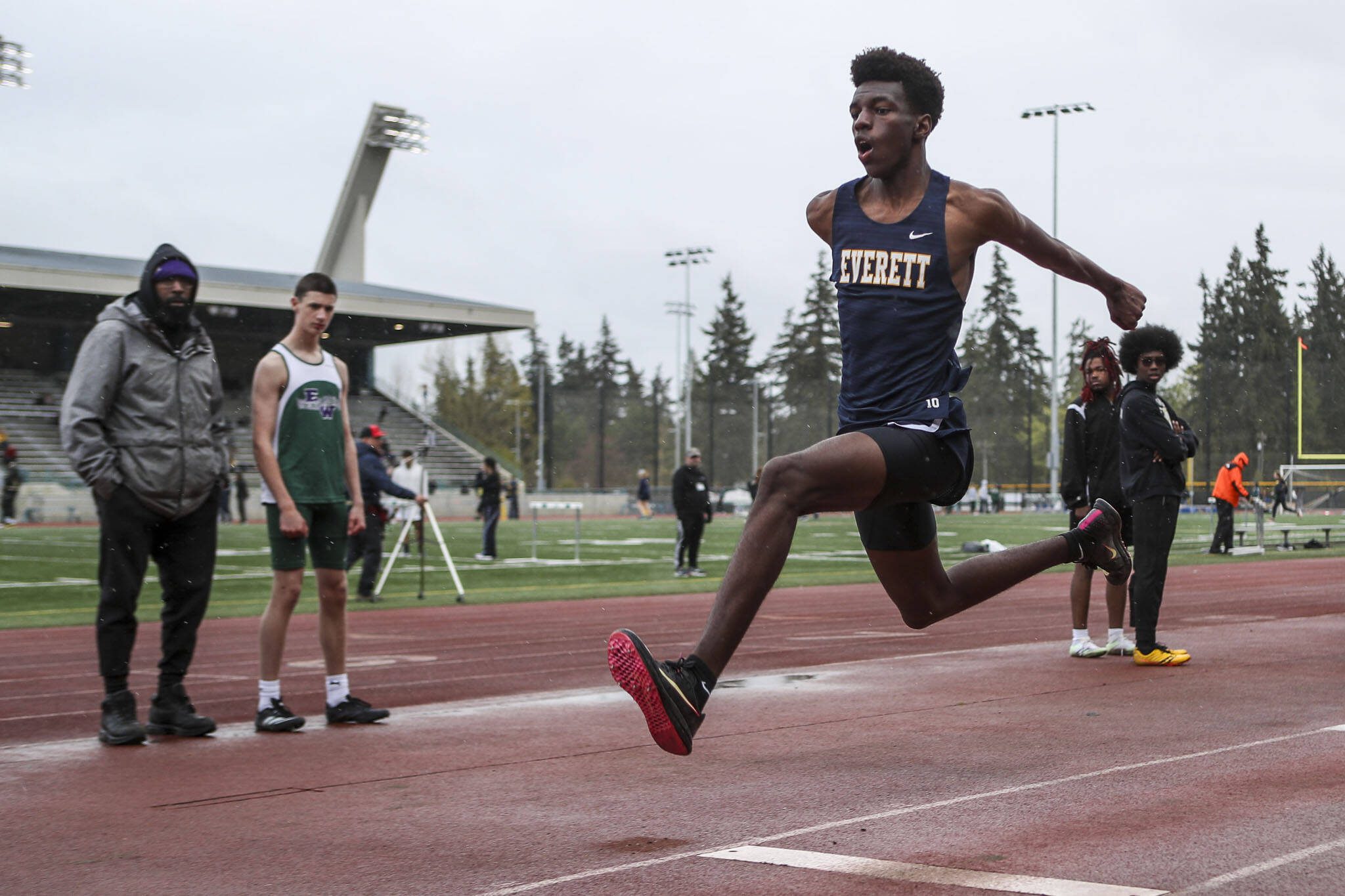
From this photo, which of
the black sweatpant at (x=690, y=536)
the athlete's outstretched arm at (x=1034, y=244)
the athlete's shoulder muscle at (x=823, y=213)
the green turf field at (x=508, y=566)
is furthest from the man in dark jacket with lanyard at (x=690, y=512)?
the athlete's shoulder muscle at (x=823, y=213)

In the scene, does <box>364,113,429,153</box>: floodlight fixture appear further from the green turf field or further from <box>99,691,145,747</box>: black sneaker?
<box>99,691,145,747</box>: black sneaker

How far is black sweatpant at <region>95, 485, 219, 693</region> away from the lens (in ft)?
20.4

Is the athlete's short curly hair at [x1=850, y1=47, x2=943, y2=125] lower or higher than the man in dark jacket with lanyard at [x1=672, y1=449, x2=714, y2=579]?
higher

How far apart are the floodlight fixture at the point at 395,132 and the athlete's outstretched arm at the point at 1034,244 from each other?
52.1 meters

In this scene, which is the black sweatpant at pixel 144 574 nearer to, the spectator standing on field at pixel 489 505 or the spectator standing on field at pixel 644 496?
the spectator standing on field at pixel 489 505

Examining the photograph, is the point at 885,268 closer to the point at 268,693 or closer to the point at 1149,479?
the point at 268,693

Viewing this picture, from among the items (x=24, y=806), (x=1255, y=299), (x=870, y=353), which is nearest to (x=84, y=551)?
(x=24, y=806)

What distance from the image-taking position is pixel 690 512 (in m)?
20.3

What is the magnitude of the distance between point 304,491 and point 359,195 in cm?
5203

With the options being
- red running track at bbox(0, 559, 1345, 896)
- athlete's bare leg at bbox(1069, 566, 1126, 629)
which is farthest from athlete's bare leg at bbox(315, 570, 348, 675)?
athlete's bare leg at bbox(1069, 566, 1126, 629)

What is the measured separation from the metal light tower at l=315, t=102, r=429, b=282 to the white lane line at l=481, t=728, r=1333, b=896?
52.4 metres

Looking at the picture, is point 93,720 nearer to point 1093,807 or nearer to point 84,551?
point 1093,807

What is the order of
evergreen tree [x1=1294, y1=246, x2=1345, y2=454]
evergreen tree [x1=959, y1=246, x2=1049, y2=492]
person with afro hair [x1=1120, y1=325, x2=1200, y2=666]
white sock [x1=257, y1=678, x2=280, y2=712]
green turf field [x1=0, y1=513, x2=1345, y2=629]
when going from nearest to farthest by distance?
white sock [x1=257, y1=678, x2=280, y2=712], person with afro hair [x1=1120, y1=325, x2=1200, y2=666], green turf field [x1=0, y1=513, x2=1345, y2=629], evergreen tree [x1=1294, y1=246, x2=1345, y2=454], evergreen tree [x1=959, y1=246, x2=1049, y2=492]

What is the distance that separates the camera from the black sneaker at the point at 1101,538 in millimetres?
5594
